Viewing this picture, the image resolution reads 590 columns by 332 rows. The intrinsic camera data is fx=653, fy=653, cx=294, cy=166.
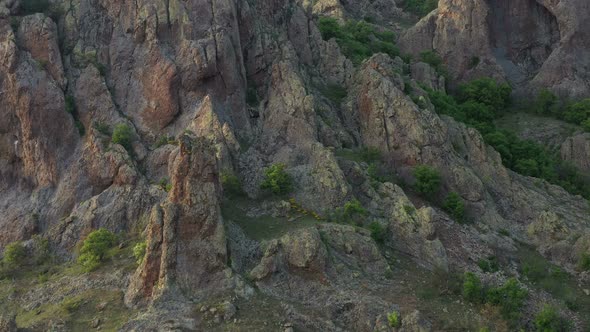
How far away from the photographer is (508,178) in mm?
48656

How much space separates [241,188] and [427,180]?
1300 cm

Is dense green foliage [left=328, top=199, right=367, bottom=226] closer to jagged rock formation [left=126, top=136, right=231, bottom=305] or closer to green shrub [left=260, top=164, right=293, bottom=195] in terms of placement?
green shrub [left=260, top=164, right=293, bottom=195]

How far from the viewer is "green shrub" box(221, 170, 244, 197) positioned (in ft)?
138

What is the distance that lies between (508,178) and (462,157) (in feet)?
12.1

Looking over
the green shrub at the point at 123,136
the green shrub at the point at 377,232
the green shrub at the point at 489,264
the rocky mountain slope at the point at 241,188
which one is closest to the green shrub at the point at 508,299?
the rocky mountain slope at the point at 241,188

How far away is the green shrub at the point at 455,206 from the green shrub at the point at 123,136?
22.1 metres

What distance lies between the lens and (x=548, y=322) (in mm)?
34438

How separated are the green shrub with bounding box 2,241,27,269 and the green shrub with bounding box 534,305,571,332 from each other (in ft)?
100

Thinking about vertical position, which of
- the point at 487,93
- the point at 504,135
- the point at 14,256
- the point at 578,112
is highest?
the point at 487,93

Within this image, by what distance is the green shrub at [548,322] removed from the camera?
3431 cm

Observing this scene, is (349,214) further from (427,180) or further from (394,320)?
(394,320)

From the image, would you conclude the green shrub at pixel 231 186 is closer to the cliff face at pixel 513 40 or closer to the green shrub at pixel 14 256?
the green shrub at pixel 14 256

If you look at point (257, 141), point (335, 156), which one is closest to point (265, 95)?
point (257, 141)

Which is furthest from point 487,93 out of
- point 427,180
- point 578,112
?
point 427,180
